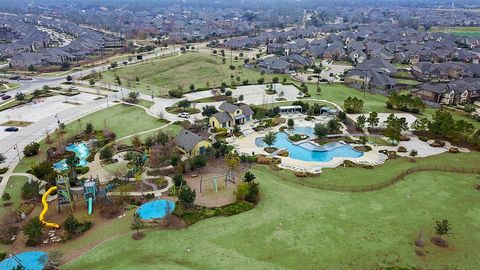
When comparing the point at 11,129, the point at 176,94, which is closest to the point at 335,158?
the point at 176,94

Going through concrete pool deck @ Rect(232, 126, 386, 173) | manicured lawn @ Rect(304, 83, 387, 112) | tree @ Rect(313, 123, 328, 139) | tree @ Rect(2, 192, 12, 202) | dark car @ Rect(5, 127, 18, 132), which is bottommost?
tree @ Rect(2, 192, 12, 202)

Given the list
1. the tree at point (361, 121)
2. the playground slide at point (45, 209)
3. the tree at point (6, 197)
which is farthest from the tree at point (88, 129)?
the tree at point (361, 121)

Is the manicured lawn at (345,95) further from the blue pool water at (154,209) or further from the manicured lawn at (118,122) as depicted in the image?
the blue pool water at (154,209)

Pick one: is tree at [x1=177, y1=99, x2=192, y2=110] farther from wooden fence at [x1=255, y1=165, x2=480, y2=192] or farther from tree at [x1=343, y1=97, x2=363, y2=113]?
tree at [x1=343, y1=97, x2=363, y2=113]

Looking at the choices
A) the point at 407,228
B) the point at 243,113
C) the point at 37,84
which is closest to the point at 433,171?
the point at 407,228

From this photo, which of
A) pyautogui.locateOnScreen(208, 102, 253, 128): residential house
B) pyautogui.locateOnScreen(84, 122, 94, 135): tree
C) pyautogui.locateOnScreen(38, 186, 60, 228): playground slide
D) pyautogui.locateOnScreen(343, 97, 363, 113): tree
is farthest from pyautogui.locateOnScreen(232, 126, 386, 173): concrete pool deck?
pyautogui.locateOnScreen(38, 186, 60, 228): playground slide

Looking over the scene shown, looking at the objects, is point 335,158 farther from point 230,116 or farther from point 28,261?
point 28,261
